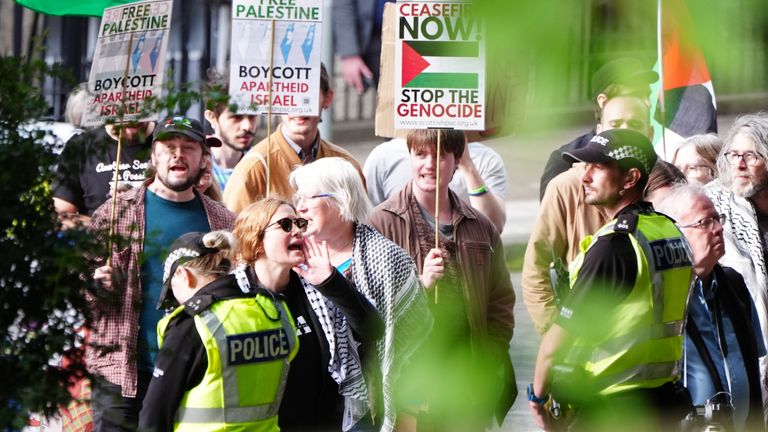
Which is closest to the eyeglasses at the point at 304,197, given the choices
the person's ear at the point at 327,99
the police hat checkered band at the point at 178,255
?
the police hat checkered band at the point at 178,255

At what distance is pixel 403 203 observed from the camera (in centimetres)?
656

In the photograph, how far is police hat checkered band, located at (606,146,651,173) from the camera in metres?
5.02

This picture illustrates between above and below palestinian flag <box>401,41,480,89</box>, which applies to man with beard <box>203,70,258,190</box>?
below

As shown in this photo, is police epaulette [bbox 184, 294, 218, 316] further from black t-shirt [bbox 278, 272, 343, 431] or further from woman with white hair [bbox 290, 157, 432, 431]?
woman with white hair [bbox 290, 157, 432, 431]

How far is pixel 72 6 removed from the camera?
8.91 meters

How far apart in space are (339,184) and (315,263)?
609 mm

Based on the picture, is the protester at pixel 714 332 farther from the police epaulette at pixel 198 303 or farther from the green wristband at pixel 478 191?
the police epaulette at pixel 198 303

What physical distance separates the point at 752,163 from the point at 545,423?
226 centimetres

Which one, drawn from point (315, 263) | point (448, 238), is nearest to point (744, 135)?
point (448, 238)

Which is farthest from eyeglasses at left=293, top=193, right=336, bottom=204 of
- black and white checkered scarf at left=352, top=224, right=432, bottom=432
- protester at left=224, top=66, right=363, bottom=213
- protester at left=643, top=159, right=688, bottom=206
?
protester at left=643, top=159, right=688, bottom=206

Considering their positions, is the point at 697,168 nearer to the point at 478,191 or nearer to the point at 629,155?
the point at 478,191

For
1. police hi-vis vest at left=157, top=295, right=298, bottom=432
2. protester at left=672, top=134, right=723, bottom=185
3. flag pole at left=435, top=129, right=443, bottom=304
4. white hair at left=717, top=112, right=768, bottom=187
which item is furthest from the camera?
protester at left=672, top=134, right=723, bottom=185

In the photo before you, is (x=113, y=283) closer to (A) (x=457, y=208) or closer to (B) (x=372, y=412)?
(B) (x=372, y=412)

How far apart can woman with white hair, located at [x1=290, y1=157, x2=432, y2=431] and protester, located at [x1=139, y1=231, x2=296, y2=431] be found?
3.18 feet
